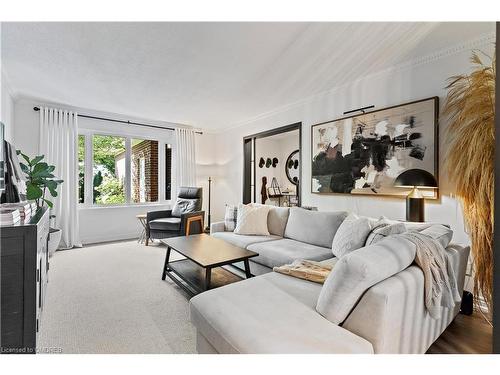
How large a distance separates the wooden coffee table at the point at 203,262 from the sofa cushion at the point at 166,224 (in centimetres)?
106

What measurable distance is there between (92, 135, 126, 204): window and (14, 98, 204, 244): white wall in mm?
178

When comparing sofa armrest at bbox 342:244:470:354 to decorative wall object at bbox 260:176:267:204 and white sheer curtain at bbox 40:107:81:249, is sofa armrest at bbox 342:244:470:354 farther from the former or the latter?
decorative wall object at bbox 260:176:267:204

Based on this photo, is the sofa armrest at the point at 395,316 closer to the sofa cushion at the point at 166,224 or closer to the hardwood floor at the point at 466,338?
the hardwood floor at the point at 466,338

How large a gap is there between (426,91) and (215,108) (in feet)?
9.75

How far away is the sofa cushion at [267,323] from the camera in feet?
3.61

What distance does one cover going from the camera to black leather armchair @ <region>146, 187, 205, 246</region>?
4.12 m

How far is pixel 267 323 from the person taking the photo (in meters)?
1.23

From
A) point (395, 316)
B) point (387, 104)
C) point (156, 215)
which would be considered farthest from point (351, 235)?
point (156, 215)

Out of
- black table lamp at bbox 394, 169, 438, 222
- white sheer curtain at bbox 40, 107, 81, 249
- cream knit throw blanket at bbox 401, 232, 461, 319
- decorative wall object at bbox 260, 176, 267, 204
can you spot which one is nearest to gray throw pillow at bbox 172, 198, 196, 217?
white sheer curtain at bbox 40, 107, 81, 249

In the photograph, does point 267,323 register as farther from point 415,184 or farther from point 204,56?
point 204,56

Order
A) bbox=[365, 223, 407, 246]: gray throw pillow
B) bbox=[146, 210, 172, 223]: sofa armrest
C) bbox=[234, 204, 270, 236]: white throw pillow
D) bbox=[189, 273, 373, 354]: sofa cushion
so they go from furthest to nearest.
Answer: bbox=[146, 210, 172, 223]: sofa armrest < bbox=[234, 204, 270, 236]: white throw pillow < bbox=[365, 223, 407, 246]: gray throw pillow < bbox=[189, 273, 373, 354]: sofa cushion
